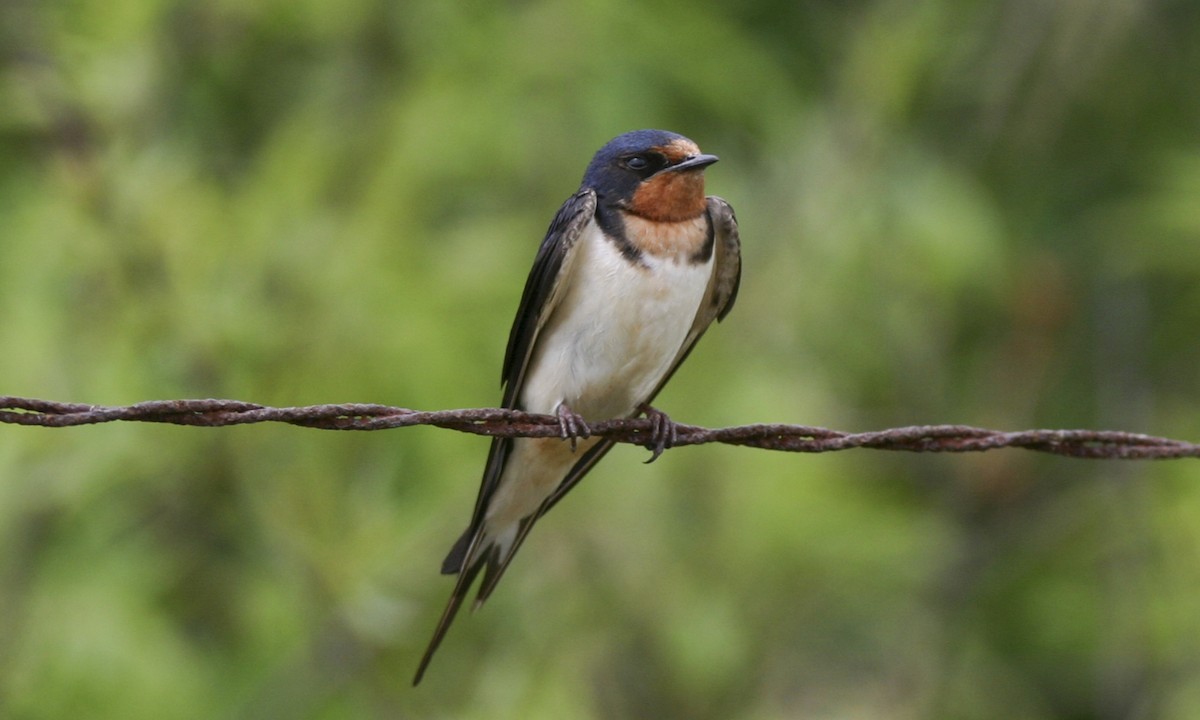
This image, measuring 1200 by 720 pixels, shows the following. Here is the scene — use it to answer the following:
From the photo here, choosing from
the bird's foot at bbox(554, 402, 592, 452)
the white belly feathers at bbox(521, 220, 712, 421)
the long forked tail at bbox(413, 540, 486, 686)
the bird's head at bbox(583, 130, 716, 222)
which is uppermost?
the bird's head at bbox(583, 130, 716, 222)

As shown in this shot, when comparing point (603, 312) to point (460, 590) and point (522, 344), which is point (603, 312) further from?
point (460, 590)

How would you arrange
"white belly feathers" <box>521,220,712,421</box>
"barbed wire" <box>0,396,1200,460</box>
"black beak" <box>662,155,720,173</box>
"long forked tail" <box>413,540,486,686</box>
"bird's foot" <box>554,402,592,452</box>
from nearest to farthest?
"barbed wire" <box>0,396,1200,460</box>, "bird's foot" <box>554,402,592,452</box>, "long forked tail" <box>413,540,486,686</box>, "white belly feathers" <box>521,220,712,421</box>, "black beak" <box>662,155,720,173</box>

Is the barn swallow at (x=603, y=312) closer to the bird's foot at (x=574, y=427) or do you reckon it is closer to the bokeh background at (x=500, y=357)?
the bird's foot at (x=574, y=427)

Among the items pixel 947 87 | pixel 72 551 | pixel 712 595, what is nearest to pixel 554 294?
pixel 712 595

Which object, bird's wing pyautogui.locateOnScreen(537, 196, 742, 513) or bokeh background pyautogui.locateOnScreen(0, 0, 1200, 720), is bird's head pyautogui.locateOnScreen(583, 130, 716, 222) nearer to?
bird's wing pyautogui.locateOnScreen(537, 196, 742, 513)

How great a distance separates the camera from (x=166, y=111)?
5.15m

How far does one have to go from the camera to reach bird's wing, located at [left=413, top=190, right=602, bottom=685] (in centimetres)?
353

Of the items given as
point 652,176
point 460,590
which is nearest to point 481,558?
point 460,590

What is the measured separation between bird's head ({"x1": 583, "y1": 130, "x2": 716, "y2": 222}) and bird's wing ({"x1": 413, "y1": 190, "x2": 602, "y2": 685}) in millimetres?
81

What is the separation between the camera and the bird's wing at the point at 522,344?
3527 mm

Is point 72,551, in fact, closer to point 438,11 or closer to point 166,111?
point 166,111

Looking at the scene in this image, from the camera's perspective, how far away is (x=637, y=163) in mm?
3707

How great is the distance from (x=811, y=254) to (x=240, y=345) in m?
1.77

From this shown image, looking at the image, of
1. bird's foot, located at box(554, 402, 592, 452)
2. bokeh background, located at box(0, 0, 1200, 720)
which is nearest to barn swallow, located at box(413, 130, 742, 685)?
bird's foot, located at box(554, 402, 592, 452)
